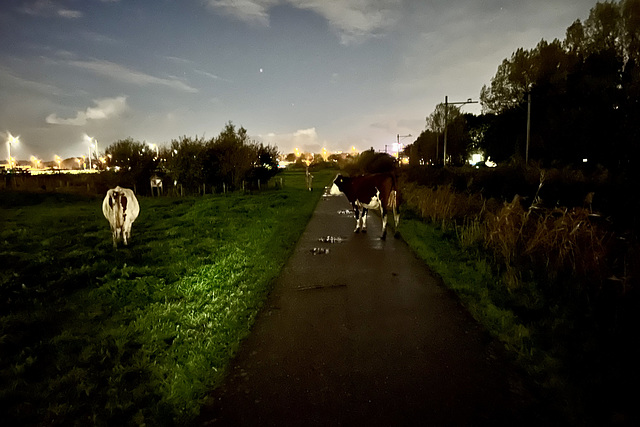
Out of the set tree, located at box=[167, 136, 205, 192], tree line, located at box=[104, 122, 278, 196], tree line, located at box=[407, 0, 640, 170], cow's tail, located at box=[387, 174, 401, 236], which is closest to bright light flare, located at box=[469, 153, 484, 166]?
tree line, located at box=[407, 0, 640, 170]

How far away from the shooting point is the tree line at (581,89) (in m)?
26.6

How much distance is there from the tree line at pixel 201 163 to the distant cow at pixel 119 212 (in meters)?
21.5

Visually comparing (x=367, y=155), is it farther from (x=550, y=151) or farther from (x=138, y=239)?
(x=138, y=239)

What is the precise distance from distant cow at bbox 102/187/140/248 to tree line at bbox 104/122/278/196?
21.5 m

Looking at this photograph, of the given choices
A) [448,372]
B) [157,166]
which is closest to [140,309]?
[448,372]

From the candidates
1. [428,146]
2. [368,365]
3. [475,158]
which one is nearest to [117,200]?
[368,365]

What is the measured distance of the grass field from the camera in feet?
11.9

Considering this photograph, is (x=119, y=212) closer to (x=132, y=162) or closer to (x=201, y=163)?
(x=201, y=163)

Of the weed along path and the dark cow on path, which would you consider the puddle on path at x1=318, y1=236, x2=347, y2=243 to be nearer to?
the dark cow on path

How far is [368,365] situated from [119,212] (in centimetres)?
893

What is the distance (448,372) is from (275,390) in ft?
5.79

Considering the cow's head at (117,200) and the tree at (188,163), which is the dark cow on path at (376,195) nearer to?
the cow's head at (117,200)

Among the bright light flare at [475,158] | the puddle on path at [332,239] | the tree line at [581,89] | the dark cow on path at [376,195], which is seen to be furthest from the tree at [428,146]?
the puddle on path at [332,239]

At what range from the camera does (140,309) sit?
5.91 m
